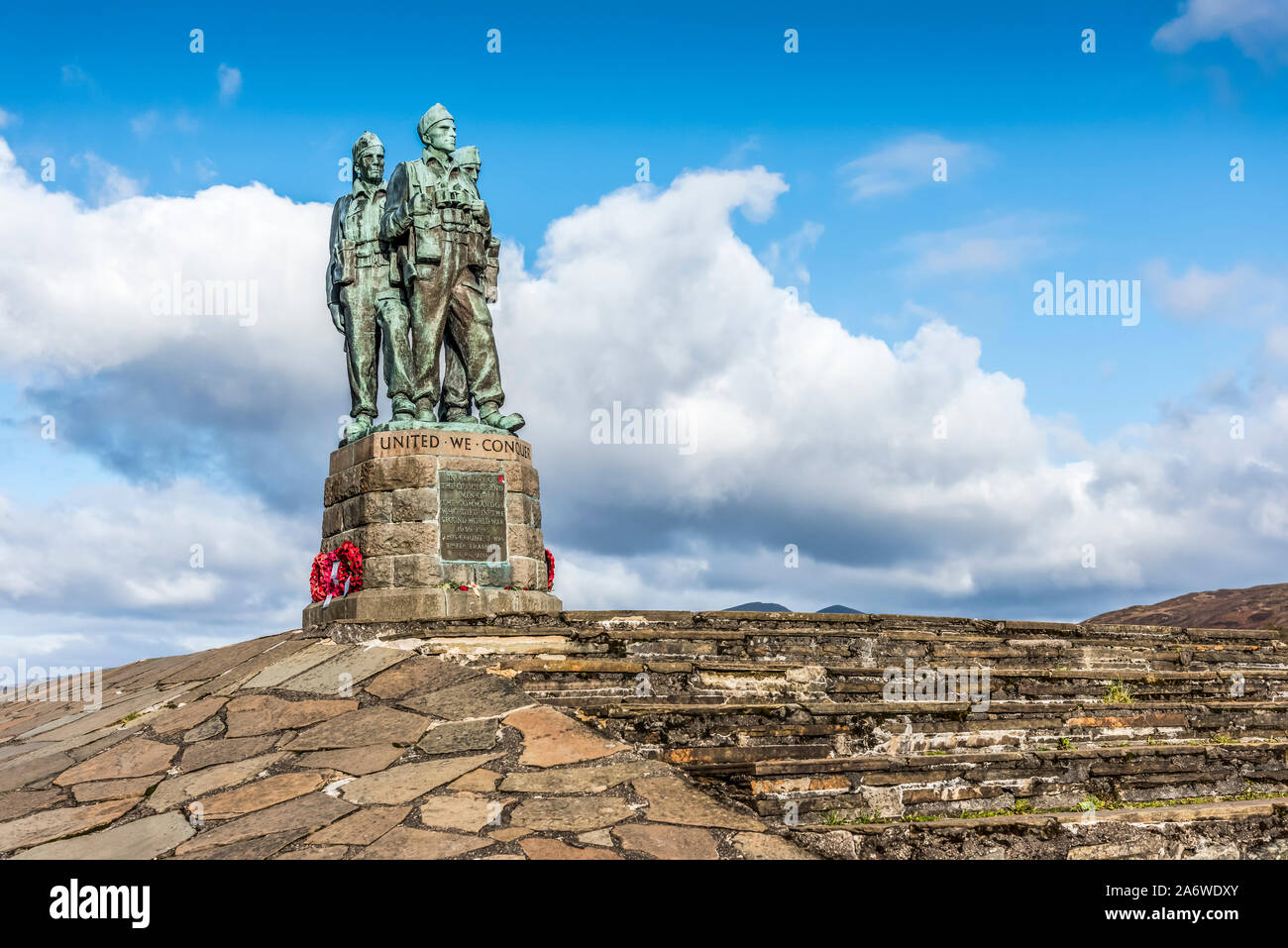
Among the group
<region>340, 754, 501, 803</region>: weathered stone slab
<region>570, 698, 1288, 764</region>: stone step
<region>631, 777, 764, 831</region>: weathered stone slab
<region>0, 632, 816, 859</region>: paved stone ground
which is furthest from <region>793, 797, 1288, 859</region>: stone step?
<region>340, 754, 501, 803</region>: weathered stone slab

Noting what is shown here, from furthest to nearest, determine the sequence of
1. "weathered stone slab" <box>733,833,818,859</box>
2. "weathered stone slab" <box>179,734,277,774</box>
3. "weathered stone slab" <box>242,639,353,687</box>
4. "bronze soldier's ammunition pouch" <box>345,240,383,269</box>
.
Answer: "bronze soldier's ammunition pouch" <box>345,240,383,269</box>, "weathered stone slab" <box>242,639,353,687</box>, "weathered stone slab" <box>179,734,277,774</box>, "weathered stone slab" <box>733,833,818,859</box>

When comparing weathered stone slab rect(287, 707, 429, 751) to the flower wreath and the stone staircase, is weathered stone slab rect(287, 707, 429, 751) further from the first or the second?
the flower wreath

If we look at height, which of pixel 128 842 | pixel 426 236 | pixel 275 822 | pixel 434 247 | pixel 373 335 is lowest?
pixel 128 842

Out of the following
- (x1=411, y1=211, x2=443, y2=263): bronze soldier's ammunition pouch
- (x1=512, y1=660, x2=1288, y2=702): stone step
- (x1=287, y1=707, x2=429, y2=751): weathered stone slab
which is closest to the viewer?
(x1=287, y1=707, x2=429, y2=751): weathered stone slab

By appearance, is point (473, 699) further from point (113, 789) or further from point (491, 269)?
point (491, 269)

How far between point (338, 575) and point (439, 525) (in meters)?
1.20

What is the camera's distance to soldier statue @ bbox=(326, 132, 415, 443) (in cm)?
1246

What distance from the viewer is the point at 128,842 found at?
5.50 m

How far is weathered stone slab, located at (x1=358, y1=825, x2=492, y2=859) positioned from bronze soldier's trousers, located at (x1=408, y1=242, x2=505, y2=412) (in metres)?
7.68

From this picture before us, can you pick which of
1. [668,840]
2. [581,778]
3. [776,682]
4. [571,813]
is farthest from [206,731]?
[776,682]

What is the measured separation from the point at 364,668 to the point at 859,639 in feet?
12.1
